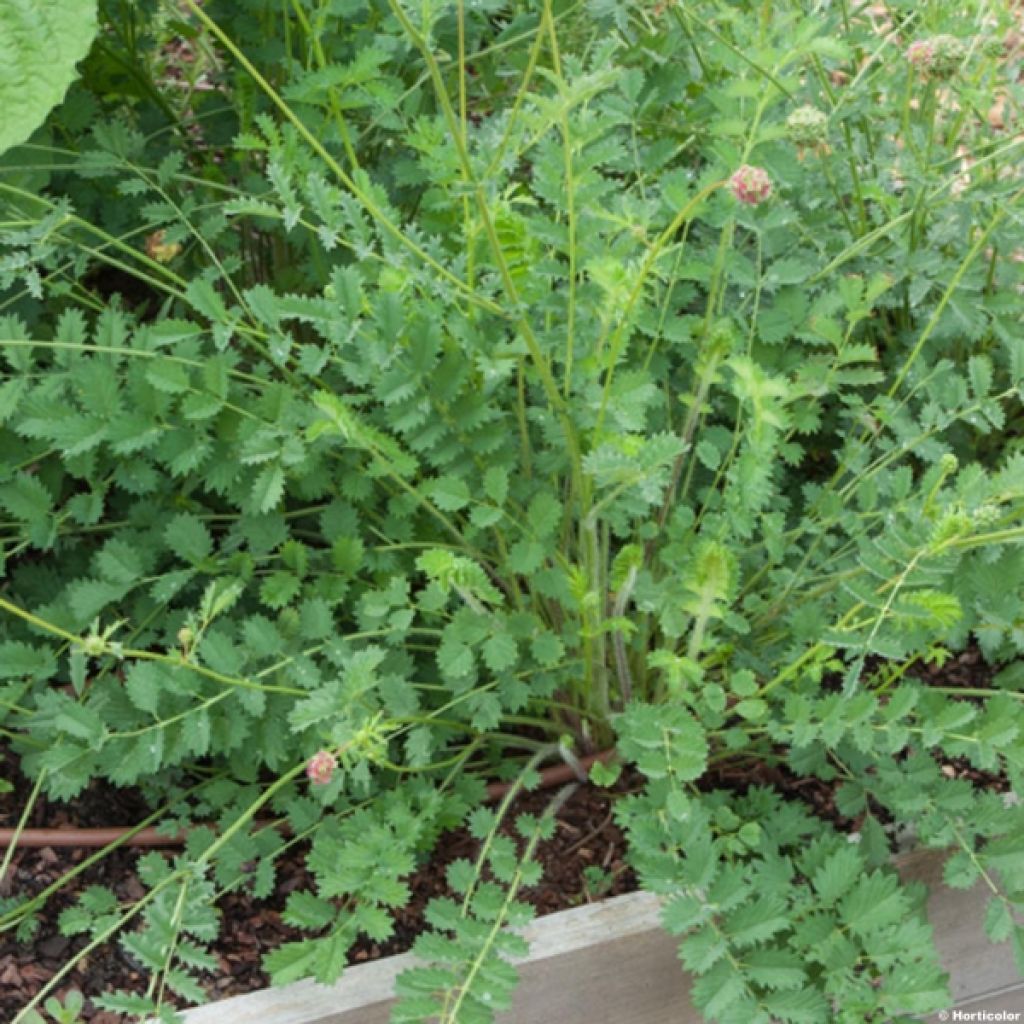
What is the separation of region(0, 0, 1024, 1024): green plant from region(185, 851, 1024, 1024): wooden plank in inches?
3.2

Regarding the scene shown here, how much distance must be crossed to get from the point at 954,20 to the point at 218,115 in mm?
1028

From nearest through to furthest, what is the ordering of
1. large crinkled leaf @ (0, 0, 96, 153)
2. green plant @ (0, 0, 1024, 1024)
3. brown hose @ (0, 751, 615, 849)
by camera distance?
1. large crinkled leaf @ (0, 0, 96, 153)
2. green plant @ (0, 0, 1024, 1024)
3. brown hose @ (0, 751, 615, 849)

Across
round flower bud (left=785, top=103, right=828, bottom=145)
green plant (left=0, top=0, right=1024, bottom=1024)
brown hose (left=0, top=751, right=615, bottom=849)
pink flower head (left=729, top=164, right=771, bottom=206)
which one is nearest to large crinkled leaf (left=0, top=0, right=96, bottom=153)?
green plant (left=0, top=0, right=1024, bottom=1024)

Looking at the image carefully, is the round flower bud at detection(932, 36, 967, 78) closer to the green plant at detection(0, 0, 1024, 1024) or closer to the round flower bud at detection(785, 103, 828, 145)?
the green plant at detection(0, 0, 1024, 1024)

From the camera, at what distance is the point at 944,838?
143 cm

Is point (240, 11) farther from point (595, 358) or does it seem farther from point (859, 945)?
point (859, 945)

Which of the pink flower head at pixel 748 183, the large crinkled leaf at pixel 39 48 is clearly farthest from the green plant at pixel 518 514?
the large crinkled leaf at pixel 39 48

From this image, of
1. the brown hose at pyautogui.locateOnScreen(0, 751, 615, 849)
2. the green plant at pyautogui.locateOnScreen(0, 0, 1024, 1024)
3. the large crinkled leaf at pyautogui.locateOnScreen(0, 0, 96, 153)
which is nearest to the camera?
the large crinkled leaf at pyautogui.locateOnScreen(0, 0, 96, 153)

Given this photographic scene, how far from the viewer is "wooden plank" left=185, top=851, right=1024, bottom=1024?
151cm

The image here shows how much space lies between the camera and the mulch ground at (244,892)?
1586mm

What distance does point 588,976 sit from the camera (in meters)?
1.59

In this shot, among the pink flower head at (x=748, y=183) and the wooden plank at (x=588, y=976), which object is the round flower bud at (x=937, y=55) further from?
the wooden plank at (x=588, y=976)

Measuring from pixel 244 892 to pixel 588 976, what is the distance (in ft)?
1.36

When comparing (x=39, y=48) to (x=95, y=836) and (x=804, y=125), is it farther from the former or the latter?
(x=95, y=836)
